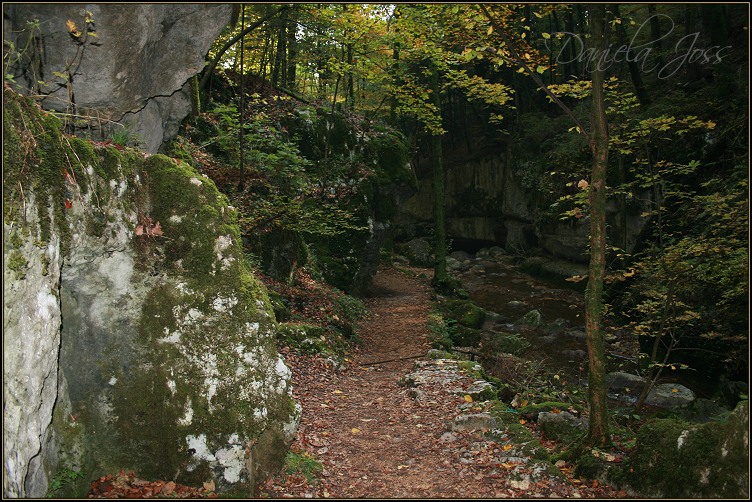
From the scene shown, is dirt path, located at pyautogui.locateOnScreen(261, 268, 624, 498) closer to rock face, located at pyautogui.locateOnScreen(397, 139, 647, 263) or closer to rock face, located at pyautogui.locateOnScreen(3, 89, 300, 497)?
rock face, located at pyautogui.locateOnScreen(3, 89, 300, 497)

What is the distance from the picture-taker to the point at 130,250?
12.8 feet

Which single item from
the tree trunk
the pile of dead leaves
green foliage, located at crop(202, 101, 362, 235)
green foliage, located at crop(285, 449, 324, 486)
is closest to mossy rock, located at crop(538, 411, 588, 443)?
the tree trunk

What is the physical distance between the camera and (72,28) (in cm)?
404

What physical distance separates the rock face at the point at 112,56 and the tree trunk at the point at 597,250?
4.75m

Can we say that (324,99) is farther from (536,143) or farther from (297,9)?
(536,143)

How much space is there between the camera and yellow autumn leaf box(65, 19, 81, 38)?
158 inches

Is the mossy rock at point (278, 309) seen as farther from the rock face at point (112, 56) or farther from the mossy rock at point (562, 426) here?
the mossy rock at point (562, 426)

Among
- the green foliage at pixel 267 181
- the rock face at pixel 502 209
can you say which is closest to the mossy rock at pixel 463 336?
the green foliage at pixel 267 181

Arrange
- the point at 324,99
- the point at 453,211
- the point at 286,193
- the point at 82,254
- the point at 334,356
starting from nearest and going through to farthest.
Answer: the point at 82,254 < the point at 334,356 < the point at 286,193 < the point at 324,99 < the point at 453,211

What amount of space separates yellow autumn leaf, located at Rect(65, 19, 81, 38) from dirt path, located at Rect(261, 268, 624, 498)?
482cm

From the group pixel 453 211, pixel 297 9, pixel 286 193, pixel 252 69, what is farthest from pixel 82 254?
pixel 453 211

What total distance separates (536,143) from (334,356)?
17544 mm

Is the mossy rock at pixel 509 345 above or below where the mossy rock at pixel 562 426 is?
below

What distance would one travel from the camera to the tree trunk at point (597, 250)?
4.50 metres
